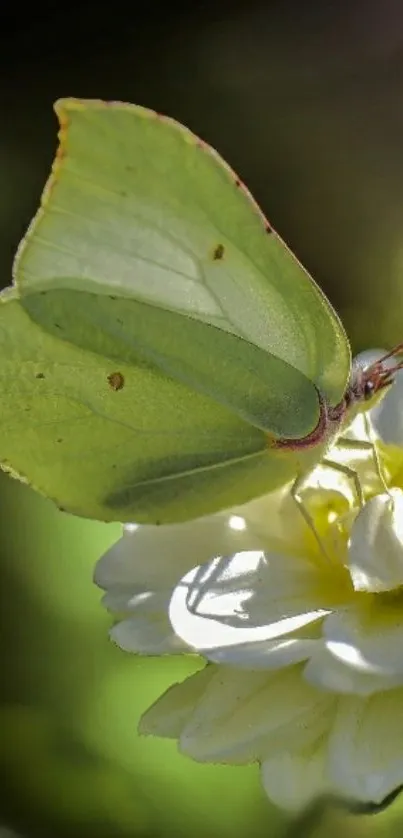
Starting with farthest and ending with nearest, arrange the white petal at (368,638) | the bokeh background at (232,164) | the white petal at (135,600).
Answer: the bokeh background at (232,164) < the white petal at (135,600) < the white petal at (368,638)

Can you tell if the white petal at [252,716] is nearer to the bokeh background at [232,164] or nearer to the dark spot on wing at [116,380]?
the bokeh background at [232,164]

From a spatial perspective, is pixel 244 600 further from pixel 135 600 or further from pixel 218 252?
pixel 218 252

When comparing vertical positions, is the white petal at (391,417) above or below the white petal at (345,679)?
above

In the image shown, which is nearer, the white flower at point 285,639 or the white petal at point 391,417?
the white flower at point 285,639

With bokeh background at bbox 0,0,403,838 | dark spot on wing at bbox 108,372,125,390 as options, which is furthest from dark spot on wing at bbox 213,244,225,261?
Result: bokeh background at bbox 0,0,403,838

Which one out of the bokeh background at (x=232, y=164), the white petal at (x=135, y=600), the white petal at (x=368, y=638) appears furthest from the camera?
the bokeh background at (x=232, y=164)

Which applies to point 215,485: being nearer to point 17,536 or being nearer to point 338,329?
point 338,329

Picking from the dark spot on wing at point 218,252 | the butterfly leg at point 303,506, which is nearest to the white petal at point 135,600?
the butterfly leg at point 303,506
